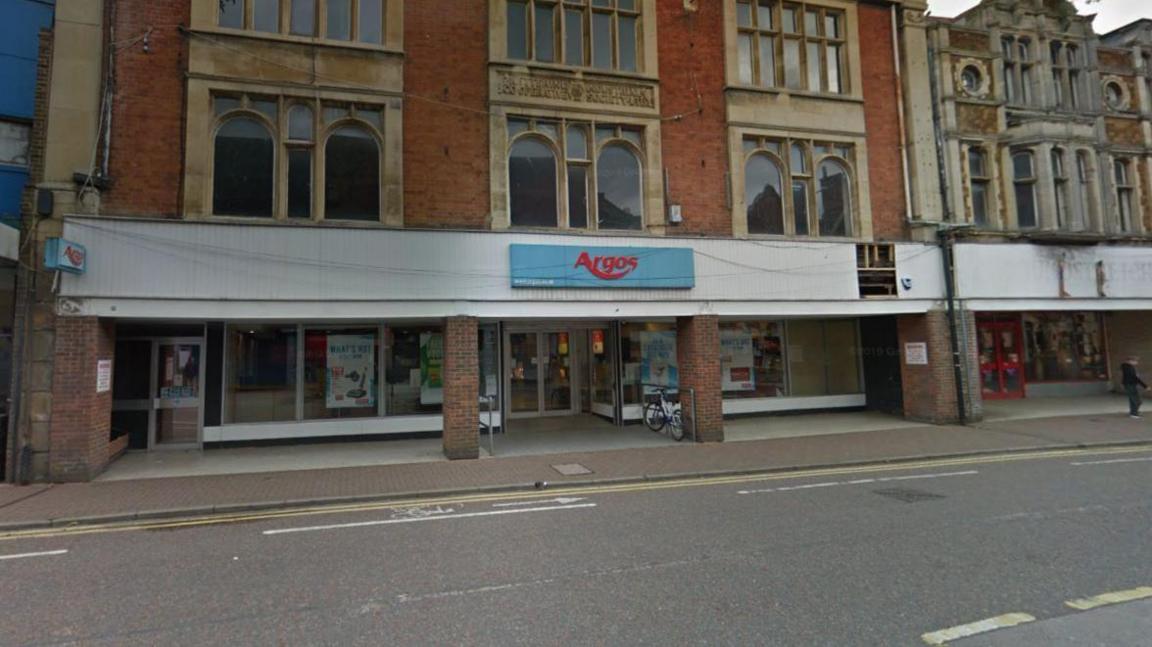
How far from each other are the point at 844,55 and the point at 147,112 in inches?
618

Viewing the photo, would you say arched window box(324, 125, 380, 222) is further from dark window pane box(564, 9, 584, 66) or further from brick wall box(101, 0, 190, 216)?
dark window pane box(564, 9, 584, 66)

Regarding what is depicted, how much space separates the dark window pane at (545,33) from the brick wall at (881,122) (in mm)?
8216

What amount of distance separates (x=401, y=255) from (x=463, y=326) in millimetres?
1815

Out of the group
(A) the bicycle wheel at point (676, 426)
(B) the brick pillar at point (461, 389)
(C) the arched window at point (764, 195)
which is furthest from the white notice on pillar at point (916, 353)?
(B) the brick pillar at point (461, 389)

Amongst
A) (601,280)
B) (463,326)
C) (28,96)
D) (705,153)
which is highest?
(28,96)

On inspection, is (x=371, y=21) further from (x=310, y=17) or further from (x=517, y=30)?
(x=517, y=30)

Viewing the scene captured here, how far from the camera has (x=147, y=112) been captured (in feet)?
34.7

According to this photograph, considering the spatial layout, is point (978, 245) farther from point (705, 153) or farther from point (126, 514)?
point (126, 514)

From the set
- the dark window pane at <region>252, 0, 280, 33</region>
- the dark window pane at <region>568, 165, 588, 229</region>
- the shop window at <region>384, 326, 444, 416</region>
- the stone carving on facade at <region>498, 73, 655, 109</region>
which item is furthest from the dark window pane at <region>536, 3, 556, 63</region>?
the shop window at <region>384, 326, 444, 416</region>

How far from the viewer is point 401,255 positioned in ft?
36.9

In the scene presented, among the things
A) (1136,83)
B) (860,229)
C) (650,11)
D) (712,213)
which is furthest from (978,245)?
(650,11)

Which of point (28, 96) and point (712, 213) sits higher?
point (28, 96)

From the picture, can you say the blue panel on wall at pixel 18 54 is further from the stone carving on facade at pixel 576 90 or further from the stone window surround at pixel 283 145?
the stone carving on facade at pixel 576 90

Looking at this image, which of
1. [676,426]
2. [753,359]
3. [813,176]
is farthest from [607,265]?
[753,359]
